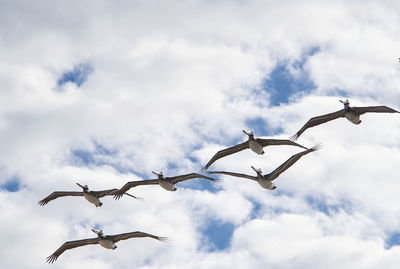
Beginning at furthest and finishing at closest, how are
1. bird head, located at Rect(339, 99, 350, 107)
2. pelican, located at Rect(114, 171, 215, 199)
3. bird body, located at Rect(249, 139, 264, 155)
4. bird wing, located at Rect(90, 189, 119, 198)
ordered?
bird wing, located at Rect(90, 189, 119, 198) → pelican, located at Rect(114, 171, 215, 199) → bird body, located at Rect(249, 139, 264, 155) → bird head, located at Rect(339, 99, 350, 107)

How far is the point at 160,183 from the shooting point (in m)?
57.9

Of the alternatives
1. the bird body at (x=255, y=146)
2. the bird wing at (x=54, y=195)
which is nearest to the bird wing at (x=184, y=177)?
the bird body at (x=255, y=146)

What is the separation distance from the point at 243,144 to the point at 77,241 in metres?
16.5

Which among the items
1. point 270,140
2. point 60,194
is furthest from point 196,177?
point 60,194

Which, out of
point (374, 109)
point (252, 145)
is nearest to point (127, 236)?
point (252, 145)

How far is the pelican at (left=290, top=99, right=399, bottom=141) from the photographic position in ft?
173

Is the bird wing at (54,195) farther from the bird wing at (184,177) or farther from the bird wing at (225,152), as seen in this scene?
the bird wing at (225,152)

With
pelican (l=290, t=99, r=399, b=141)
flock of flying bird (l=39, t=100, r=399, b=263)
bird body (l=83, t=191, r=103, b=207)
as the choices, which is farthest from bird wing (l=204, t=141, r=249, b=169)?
bird body (l=83, t=191, r=103, b=207)

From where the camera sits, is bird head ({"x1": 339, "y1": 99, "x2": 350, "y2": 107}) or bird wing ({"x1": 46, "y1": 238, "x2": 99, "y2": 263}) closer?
bird head ({"x1": 339, "y1": 99, "x2": 350, "y2": 107})

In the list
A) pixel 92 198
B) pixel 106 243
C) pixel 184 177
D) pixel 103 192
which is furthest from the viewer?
pixel 92 198

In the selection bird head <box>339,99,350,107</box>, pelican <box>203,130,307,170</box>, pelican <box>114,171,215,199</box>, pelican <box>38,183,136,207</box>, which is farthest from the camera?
pelican <box>38,183,136,207</box>

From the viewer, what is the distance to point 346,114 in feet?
178

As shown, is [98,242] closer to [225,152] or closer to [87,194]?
[87,194]

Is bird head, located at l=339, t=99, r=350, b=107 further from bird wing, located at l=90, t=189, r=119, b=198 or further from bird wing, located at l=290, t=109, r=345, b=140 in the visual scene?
bird wing, located at l=90, t=189, r=119, b=198
